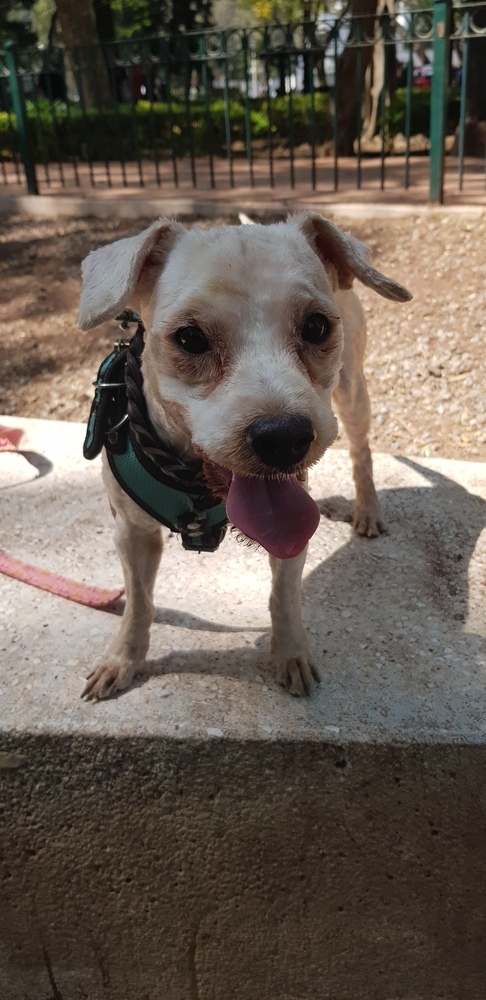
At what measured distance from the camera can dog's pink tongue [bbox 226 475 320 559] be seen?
2006 millimetres

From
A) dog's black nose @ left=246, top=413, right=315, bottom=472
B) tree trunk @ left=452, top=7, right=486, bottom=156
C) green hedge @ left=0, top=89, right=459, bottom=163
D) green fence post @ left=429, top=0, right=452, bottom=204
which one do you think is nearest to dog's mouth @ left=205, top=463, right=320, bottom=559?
dog's black nose @ left=246, top=413, right=315, bottom=472

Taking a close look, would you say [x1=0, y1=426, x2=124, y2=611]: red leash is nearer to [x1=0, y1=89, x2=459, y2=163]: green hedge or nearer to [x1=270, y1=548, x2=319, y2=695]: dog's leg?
[x1=270, y1=548, x2=319, y2=695]: dog's leg

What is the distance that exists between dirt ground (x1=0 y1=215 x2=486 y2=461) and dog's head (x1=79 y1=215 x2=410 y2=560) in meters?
3.65

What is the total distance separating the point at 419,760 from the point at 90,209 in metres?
A: 8.62

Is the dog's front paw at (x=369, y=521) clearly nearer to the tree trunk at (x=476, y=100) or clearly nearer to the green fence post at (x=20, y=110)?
the green fence post at (x=20, y=110)

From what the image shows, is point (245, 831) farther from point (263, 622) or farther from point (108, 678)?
point (263, 622)

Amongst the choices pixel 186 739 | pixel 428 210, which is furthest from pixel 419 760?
pixel 428 210

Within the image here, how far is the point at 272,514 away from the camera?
2.02 m

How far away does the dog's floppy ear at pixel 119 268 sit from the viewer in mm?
2170

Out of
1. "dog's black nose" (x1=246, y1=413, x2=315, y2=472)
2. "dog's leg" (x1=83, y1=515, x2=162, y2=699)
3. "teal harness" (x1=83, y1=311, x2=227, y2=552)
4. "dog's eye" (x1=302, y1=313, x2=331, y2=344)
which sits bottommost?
"dog's leg" (x1=83, y1=515, x2=162, y2=699)

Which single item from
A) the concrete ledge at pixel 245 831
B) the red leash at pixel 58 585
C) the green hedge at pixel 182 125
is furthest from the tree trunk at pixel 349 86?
the concrete ledge at pixel 245 831

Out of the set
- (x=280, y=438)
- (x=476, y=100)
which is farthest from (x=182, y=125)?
(x=280, y=438)

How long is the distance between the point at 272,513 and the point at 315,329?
518mm

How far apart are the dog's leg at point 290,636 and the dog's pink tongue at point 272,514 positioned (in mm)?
651
